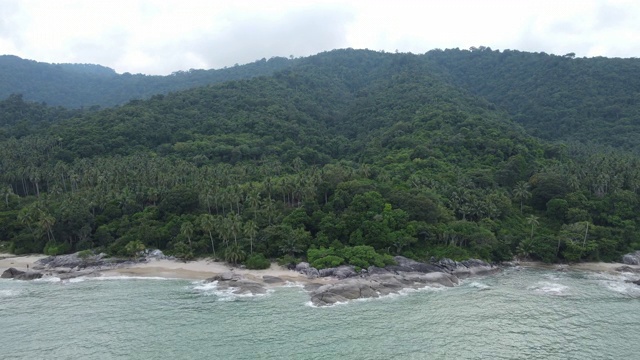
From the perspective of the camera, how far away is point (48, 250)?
79.5 meters

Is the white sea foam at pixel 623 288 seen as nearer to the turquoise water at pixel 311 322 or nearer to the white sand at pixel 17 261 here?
the turquoise water at pixel 311 322

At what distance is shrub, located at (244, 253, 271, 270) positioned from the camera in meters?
71.0

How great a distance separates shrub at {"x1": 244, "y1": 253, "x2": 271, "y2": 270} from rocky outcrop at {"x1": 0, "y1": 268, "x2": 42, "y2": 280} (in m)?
32.4

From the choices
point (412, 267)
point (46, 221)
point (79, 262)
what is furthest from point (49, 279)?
point (412, 267)

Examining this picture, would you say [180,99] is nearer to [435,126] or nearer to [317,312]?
[435,126]

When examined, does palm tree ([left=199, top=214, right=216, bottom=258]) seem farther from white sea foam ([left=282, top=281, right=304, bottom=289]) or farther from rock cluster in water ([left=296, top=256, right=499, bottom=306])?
white sea foam ([left=282, top=281, right=304, bottom=289])

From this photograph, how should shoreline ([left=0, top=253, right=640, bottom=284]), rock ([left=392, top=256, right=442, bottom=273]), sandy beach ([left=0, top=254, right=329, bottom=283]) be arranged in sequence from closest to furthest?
1. shoreline ([left=0, top=253, right=640, bottom=284])
2. sandy beach ([left=0, top=254, right=329, bottom=283])
3. rock ([left=392, top=256, right=442, bottom=273])

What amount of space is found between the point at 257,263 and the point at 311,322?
2133 centimetres

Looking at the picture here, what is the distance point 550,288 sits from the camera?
211 feet

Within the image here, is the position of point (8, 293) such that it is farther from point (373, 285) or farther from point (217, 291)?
point (373, 285)

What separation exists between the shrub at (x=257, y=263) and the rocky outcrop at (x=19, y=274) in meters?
32.4

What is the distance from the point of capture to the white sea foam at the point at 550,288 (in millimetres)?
62459

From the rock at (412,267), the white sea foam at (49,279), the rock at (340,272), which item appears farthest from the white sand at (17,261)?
the rock at (412,267)

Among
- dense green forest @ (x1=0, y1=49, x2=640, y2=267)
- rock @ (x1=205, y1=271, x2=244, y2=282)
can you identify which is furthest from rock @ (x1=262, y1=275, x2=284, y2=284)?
dense green forest @ (x1=0, y1=49, x2=640, y2=267)
